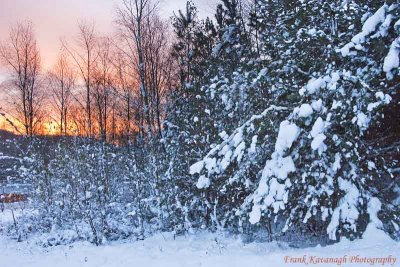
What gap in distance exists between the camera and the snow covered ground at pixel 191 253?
18.6 feet

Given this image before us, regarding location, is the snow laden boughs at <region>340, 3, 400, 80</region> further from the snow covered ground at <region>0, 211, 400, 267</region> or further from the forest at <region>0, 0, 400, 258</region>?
the snow covered ground at <region>0, 211, 400, 267</region>

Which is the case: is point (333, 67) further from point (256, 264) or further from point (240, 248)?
point (240, 248)

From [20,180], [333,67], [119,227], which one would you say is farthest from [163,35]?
[333,67]

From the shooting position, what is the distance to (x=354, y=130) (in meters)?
6.11

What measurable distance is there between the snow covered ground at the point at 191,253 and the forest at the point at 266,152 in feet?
1.21

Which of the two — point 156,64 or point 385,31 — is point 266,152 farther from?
point 156,64

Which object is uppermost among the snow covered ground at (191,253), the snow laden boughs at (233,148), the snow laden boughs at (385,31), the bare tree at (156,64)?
the bare tree at (156,64)

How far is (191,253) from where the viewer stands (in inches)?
307

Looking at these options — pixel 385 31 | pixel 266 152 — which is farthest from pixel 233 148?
pixel 385 31

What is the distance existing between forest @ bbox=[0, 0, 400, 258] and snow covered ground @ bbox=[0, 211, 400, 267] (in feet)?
1.21

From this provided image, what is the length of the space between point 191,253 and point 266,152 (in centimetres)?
A: 267

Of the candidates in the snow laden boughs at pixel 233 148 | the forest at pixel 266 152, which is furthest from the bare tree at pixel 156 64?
the snow laden boughs at pixel 233 148

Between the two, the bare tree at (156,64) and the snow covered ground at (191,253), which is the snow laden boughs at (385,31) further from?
the bare tree at (156,64)

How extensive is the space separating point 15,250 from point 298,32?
9.93 meters
